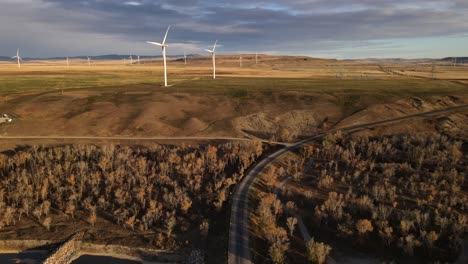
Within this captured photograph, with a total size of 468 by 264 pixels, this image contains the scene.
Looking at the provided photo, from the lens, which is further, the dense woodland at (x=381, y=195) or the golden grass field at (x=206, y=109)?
the golden grass field at (x=206, y=109)

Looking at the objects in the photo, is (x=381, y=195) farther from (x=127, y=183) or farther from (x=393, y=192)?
(x=127, y=183)

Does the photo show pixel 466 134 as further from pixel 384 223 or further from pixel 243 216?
pixel 243 216

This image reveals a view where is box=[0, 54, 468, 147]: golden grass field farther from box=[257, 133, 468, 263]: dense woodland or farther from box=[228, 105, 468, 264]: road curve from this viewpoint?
box=[257, 133, 468, 263]: dense woodland

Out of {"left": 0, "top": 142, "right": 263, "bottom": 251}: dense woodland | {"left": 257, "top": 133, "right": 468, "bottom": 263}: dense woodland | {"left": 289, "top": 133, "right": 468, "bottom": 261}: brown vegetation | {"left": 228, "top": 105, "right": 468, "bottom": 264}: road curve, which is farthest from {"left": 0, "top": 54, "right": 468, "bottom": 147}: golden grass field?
{"left": 257, "top": 133, "right": 468, "bottom": 263}: dense woodland

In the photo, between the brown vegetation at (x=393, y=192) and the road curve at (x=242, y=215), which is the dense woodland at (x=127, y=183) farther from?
the brown vegetation at (x=393, y=192)

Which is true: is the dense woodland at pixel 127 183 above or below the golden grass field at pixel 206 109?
below

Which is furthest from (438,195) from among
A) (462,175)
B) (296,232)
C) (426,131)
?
(426,131)

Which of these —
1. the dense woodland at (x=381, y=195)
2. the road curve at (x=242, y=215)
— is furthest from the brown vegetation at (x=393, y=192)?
the road curve at (x=242, y=215)
